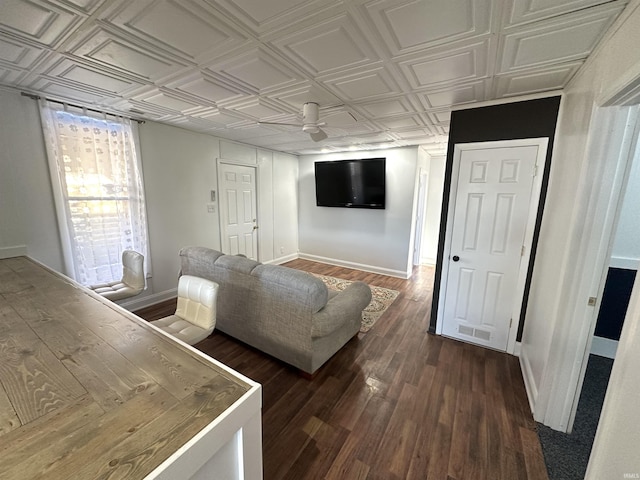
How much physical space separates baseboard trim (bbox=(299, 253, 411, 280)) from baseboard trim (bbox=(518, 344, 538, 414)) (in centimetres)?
251

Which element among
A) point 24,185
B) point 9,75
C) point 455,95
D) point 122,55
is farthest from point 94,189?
point 455,95

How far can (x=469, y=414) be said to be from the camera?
6.04 feet

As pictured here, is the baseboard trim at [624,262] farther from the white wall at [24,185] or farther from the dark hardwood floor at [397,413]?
the white wall at [24,185]

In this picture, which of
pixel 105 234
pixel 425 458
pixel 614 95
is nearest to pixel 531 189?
pixel 614 95

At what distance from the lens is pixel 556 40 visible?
4.74 feet

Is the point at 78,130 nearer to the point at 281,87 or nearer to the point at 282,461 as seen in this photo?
the point at 281,87

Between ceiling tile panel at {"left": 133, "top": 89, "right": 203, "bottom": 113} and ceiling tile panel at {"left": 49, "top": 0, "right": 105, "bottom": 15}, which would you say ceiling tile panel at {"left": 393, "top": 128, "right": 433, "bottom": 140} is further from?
ceiling tile panel at {"left": 49, "top": 0, "right": 105, "bottom": 15}

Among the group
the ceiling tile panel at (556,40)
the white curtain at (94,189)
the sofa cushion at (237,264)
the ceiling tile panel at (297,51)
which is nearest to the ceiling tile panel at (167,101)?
the ceiling tile panel at (297,51)

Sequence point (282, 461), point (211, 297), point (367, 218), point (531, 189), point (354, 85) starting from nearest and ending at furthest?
point (282, 461) → point (211, 297) → point (354, 85) → point (531, 189) → point (367, 218)

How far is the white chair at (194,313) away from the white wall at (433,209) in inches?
196

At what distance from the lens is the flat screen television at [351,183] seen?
4707mm

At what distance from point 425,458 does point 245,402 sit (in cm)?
137

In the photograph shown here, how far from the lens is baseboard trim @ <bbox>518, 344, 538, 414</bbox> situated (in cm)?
188

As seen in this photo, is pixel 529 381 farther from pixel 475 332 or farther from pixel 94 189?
pixel 94 189
